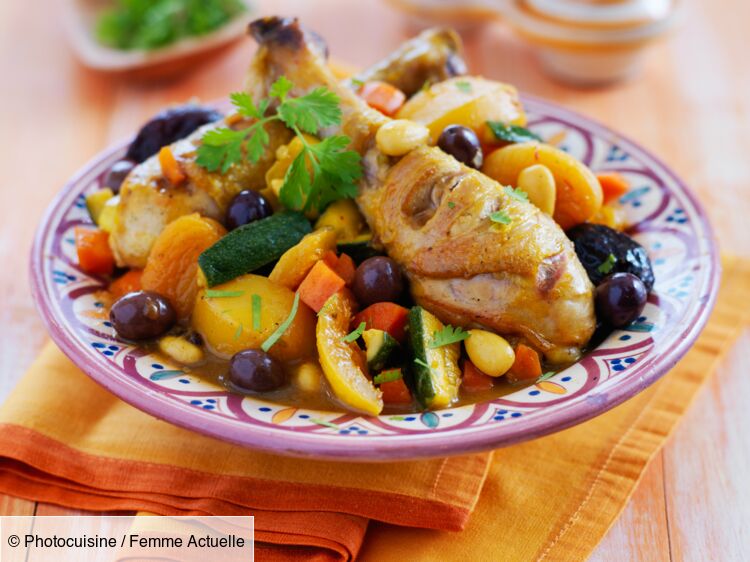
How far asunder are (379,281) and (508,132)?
3.58 feet

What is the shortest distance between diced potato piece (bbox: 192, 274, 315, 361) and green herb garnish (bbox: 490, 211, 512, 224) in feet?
2.65

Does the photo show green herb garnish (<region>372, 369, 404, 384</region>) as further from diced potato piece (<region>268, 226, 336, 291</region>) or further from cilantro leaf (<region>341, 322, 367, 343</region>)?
diced potato piece (<region>268, 226, 336, 291</region>)

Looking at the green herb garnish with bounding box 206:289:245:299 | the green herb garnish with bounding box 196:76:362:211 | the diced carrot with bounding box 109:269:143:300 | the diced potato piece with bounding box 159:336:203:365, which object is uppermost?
the green herb garnish with bounding box 196:76:362:211

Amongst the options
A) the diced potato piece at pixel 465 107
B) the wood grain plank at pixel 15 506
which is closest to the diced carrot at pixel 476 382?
the diced potato piece at pixel 465 107

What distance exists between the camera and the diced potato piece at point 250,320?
3.35 meters

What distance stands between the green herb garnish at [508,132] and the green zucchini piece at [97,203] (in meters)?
1.87

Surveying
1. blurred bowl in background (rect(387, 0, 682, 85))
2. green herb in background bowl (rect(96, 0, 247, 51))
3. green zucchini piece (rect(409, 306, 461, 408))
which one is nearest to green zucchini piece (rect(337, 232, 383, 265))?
green zucchini piece (rect(409, 306, 461, 408))

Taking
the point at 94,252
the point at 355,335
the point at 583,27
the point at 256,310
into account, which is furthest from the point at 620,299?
the point at 583,27

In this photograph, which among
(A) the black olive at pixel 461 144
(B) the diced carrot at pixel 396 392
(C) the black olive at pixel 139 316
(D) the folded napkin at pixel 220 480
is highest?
(A) the black olive at pixel 461 144

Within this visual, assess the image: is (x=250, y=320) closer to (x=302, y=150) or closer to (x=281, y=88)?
(x=302, y=150)

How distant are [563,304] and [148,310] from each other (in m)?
1.62

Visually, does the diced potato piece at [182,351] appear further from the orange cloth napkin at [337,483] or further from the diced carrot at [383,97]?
the diced carrot at [383,97]

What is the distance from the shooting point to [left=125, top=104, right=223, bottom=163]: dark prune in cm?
435

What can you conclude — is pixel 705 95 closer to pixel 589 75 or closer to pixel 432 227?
pixel 589 75
